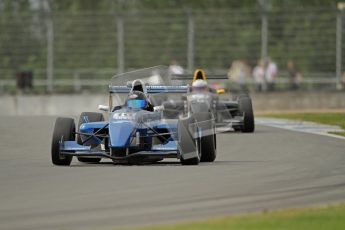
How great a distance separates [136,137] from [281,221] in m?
5.49

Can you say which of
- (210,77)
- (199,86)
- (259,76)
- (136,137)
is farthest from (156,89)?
(259,76)

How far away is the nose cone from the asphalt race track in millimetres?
306

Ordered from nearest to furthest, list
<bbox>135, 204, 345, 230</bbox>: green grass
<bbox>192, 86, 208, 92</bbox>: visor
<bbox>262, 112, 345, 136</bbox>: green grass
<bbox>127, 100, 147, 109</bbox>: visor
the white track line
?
<bbox>135, 204, 345, 230</bbox>: green grass
<bbox>127, 100, 147, 109</bbox>: visor
<bbox>192, 86, 208, 92</bbox>: visor
the white track line
<bbox>262, 112, 345, 136</bbox>: green grass

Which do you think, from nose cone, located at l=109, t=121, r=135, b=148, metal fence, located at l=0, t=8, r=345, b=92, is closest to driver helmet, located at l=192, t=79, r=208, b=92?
nose cone, located at l=109, t=121, r=135, b=148

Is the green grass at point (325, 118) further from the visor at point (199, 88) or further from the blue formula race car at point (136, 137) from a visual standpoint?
the blue formula race car at point (136, 137)

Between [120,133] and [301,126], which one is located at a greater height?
[120,133]

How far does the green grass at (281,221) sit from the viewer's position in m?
9.14

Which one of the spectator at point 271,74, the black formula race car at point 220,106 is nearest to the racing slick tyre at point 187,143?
the black formula race car at point 220,106

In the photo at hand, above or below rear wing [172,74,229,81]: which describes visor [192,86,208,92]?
below

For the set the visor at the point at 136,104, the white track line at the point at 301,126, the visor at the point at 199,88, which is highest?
the visor at the point at 136,104

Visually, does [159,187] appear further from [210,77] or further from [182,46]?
[182,46]

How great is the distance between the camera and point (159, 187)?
39.5ft

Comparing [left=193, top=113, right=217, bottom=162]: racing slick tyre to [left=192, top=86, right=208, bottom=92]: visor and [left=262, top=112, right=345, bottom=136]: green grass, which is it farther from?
[left=262, top=112, right=345, bottom=136]: green grass

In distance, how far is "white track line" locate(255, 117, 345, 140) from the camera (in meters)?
23.3
